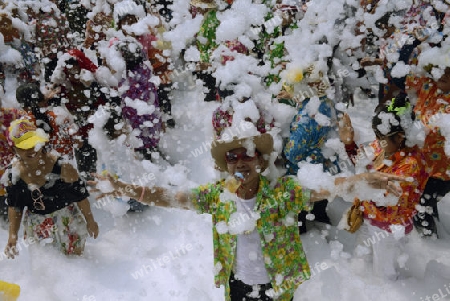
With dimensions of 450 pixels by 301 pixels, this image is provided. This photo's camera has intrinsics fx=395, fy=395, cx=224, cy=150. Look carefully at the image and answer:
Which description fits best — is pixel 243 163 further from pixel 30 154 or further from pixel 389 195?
Answer: pixel 30 154

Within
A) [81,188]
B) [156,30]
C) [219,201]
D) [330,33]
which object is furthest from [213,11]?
[219,201]

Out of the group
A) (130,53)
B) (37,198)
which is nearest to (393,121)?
(130,53)

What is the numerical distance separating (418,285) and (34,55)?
5187 millimetres

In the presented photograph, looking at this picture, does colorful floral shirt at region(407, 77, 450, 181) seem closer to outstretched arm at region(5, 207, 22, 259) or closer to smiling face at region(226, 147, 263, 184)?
smiling face at region(226, 147, 263, 184)

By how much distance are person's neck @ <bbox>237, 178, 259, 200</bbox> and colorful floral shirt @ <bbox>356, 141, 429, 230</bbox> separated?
3.40 ft

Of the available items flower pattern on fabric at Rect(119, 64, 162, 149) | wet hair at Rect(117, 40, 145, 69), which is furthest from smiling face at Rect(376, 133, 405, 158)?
wet hair at Rect(117, 40, 145, 69)

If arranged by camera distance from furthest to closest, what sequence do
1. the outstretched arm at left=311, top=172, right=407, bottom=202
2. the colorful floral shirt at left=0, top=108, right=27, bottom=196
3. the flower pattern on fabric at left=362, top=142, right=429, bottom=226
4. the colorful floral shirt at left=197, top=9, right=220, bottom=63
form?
the colorful floral shirt at left=197, top=9, right=220, bottom=63 < the colorful floral shirt at left=0, top=108, right=27, bottom=196 < the flower pattern on fabric at left=362, top=142, right=429, bottom=226 < the outstretched arm at left=311, top=172, right=407, bottom=202

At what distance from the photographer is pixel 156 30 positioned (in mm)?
4582

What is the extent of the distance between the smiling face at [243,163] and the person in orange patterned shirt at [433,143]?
152cm

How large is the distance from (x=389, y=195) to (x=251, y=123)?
3.57 feet

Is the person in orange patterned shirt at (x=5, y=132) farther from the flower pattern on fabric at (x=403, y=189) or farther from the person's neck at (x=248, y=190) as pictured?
the flower pattern on fabric at (x=403, y=189)

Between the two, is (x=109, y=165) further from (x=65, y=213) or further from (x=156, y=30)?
(x=156, y=30)

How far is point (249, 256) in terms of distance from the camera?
2045 millimetres

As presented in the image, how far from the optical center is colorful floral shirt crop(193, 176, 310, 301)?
76.4 inches
